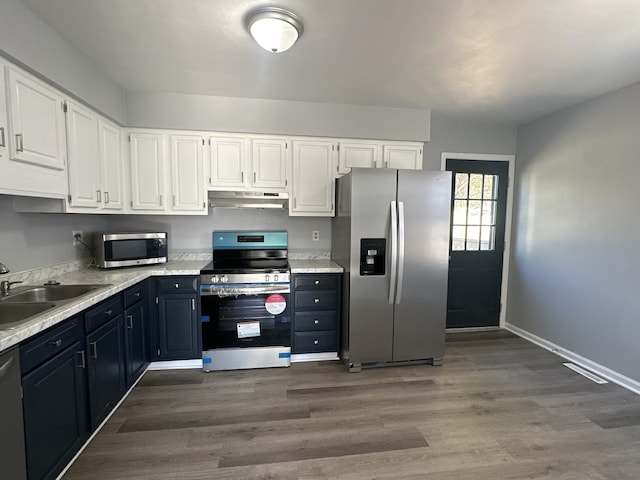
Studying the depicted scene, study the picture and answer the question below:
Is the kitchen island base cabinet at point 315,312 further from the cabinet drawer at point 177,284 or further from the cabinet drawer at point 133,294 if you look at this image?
the cabinet drawer at point 133,294

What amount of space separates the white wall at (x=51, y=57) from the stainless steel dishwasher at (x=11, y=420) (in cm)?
160

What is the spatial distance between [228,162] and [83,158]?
1195mm

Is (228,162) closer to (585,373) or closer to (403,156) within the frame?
(403,156)

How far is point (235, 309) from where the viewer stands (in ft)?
9.20

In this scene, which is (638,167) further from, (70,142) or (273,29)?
(70,142)

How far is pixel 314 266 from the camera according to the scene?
10.0ft

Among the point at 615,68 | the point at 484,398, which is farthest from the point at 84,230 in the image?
the point at 615,68

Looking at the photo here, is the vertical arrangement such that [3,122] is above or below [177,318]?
above

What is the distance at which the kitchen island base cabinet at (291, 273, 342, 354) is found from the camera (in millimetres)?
2939

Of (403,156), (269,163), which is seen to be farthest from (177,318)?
(403,156)

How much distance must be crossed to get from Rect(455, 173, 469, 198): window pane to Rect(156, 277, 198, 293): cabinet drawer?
10.7ft

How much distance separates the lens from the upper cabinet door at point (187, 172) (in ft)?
9.82

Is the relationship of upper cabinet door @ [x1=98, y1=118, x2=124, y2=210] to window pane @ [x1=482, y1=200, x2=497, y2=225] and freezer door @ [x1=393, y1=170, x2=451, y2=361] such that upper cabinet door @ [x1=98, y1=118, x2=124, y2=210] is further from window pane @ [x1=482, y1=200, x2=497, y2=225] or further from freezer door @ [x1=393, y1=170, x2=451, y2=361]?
window pane @ [x1=482, y1=200, x2=497, y2=225]

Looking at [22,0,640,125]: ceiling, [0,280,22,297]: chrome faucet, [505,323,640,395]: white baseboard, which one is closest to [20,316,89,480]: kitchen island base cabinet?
[0,280,22,297]: chrome faucet
